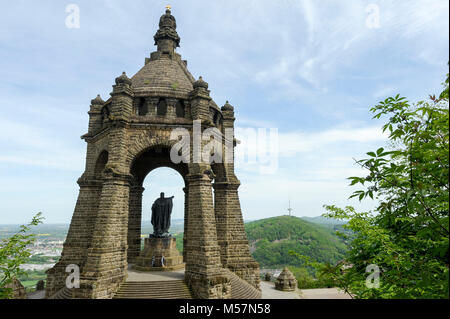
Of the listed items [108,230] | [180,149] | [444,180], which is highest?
[180,149]

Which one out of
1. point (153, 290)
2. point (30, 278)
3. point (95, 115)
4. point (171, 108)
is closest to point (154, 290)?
point (153, 290)

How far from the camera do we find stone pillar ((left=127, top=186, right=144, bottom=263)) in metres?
18.7

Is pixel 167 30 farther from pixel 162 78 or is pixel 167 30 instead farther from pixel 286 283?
pixel 286 283

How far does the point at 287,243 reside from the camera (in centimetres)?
8769

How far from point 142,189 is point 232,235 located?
7804mm

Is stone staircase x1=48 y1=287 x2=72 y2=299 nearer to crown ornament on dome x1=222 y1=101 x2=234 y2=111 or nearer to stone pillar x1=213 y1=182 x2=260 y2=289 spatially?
stone pillar x1=213 y1=182 x2=260 y2=289

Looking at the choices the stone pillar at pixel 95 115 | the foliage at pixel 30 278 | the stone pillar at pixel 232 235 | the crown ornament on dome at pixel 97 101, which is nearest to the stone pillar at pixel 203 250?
the stone pillar at pixel 232 235

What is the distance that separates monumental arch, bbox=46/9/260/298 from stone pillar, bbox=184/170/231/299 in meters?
0.04

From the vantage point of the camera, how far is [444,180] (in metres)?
3.63

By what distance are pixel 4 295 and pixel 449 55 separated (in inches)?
400

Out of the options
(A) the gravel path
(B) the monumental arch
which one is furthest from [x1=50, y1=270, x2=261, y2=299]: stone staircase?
(A) the gravel path
